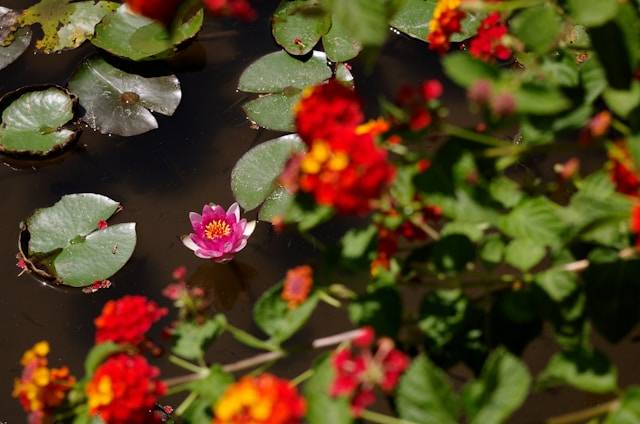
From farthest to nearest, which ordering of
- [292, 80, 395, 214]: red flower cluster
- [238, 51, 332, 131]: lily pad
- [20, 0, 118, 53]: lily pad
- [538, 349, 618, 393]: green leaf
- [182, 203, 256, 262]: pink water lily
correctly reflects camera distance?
1. [20, 0, 118, 53]: lily pad
2. [238, 51, 332, 131]: lily pad
3. [182, 203, 256, 262]: pink water lily
4. [538, 349, 618, 393]: green leaf
5. [292, 80, 395, 214]: red flower cluster

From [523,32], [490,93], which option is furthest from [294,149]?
[490,93]

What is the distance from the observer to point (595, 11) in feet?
3.03

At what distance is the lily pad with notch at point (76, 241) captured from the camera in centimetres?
197

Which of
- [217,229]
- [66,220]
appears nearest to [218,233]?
[217,229]

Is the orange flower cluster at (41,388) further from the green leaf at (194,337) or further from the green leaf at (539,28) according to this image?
the green leaf at (539,28)

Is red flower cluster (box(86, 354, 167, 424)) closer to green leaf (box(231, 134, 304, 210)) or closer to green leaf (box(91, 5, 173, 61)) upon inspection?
green leaf (box(231, 134, 304, 210))

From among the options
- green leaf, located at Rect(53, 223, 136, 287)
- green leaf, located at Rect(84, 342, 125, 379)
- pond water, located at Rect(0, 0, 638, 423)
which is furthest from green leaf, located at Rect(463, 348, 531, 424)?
green leaf, located at Rect(53, 223, 136, 287)

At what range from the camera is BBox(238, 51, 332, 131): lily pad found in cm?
212

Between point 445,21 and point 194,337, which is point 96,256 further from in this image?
point 445,21

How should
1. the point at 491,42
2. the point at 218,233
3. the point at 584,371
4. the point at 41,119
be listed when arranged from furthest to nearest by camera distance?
the point at 41,119, the point at 218,233, the point at 491,42, the point at 584,371

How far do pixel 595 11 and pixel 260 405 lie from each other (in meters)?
0.63

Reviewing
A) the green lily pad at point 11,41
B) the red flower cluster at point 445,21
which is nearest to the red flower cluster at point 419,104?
the red flower cluster at point 445,21

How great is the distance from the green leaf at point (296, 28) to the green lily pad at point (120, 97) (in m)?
0.34

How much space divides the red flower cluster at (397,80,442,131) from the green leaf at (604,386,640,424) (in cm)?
43
